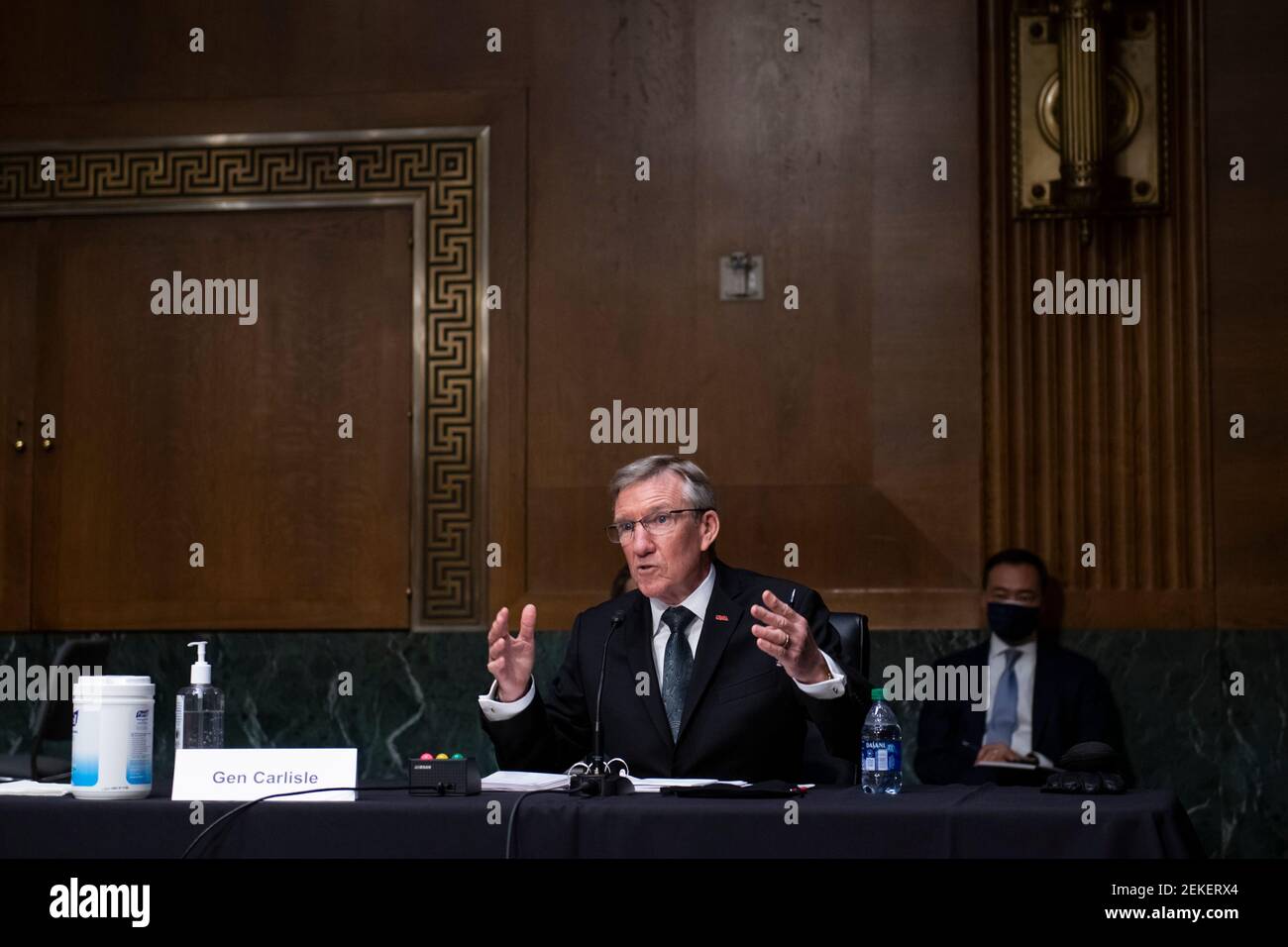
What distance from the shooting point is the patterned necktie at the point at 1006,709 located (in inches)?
202

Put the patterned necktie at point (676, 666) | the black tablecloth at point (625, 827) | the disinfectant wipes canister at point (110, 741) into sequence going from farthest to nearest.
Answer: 1. the patterned necktie at point (676, 666)
2. the disinfectant wipes canister at point (110, 741)
3. the black tablecloth at point (625, 827)

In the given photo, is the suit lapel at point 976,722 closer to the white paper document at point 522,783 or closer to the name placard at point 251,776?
the white paper document at point 522,783

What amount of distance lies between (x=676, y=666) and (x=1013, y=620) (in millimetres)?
1932

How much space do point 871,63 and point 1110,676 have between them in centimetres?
227

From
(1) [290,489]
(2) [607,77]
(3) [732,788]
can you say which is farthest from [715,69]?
(3) [732,788]

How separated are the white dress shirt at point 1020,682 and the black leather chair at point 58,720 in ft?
9.35

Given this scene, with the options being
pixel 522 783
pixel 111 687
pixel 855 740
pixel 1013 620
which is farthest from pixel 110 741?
pixel 1013 620

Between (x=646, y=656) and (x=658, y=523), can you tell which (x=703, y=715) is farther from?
(x=658, y=523)

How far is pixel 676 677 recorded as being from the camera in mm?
3613

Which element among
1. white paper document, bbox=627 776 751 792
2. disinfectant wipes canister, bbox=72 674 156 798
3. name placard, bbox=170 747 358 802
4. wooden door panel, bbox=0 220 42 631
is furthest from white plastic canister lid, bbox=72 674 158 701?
wooden door panel, bbox=0 220 42 631

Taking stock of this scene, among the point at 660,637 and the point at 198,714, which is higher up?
the point at 660,637

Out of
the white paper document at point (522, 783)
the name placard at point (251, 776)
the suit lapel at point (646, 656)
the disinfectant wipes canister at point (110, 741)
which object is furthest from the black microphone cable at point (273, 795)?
the suit lapel at point (646, 656)

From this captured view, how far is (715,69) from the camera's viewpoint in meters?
5.73

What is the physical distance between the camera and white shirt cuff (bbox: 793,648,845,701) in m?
3.17
